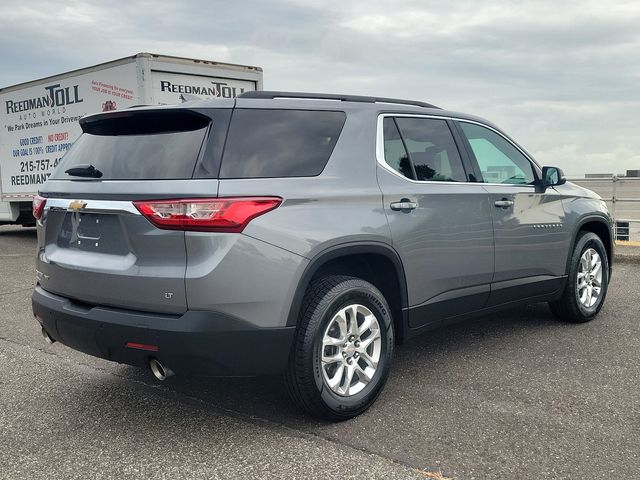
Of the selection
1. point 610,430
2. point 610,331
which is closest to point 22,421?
point 610,430

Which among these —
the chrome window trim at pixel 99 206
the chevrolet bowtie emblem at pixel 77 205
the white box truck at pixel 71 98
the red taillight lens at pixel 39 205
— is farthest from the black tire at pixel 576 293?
the white box truck at pixel 71 98

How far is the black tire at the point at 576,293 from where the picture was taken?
17.8 ft

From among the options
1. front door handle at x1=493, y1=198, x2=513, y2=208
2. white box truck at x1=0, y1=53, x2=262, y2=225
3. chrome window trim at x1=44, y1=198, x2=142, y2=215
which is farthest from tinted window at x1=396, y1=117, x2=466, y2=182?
white box truck at x1=0, y1=53, x2=262, y2=225

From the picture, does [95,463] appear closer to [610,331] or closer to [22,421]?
[22,421]

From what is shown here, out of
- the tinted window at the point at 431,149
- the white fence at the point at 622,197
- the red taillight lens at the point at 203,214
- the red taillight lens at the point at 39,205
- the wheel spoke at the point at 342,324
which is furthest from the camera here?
the white fence at the point at 622,197

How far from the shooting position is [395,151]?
13.1 ft

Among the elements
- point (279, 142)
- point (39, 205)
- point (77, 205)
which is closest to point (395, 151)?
point (279, 142)

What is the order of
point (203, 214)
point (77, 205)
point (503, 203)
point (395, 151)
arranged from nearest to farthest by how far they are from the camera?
point (203, 214)
point (77, 205)
point (395, 151)
point (503, 203)

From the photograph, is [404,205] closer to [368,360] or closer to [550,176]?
[368,360]

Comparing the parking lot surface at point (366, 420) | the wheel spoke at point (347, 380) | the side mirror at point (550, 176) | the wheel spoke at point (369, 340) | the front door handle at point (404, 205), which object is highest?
the side mirror at point (550, 176)

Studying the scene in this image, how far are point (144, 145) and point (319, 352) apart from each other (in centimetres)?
142

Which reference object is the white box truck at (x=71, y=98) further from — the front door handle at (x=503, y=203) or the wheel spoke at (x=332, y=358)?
the wheel spoke at (x=332, y=358)

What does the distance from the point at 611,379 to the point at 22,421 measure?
359 cm

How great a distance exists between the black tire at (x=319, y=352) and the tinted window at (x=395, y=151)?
0.78 m
